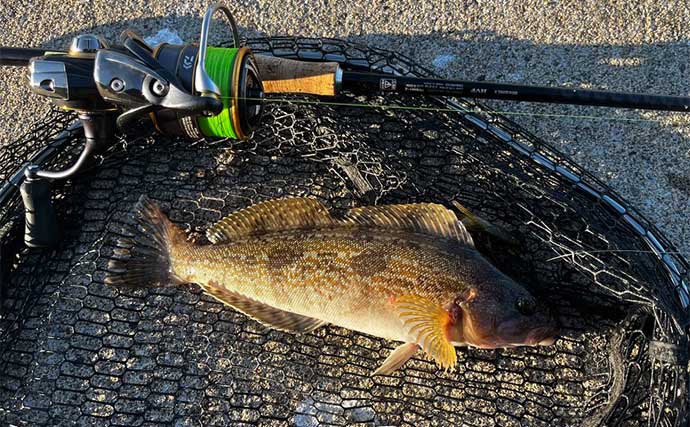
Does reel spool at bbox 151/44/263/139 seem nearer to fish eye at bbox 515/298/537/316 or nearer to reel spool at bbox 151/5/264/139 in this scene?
reel spool at bbox 151/5/264/139

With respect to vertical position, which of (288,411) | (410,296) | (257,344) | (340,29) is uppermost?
(340,29)

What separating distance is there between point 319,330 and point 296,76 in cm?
120

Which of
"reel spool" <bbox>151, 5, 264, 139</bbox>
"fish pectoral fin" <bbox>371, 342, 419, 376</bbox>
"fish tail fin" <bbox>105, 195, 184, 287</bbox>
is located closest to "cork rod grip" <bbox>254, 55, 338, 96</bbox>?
"reel spool" <bbox>151, 5, 264, 139</bbox>

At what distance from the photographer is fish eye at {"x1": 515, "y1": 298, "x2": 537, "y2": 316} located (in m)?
2.43

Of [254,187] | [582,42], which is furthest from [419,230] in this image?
[582,42]

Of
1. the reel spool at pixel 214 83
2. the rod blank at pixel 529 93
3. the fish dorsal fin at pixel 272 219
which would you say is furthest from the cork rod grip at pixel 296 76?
the fish dorsal fin at pixel 272 219

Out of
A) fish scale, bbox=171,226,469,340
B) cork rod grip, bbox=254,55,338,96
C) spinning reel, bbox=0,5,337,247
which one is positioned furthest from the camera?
cork rod grip, bbox=254,55,338,96

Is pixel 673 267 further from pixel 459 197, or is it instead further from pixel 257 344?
pixel 257 344

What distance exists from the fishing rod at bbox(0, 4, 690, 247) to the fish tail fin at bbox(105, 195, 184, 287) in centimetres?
36

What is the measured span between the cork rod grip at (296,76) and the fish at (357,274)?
51cm

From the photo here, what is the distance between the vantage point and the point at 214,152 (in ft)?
9.98

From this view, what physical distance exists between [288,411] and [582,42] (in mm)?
2372

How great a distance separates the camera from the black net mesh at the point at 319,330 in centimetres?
263

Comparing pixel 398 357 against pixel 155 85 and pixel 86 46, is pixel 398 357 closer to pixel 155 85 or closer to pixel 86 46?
pixel 155 85
